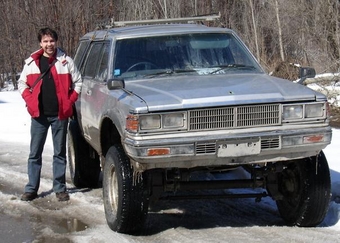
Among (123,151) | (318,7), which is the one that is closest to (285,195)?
(123,151)

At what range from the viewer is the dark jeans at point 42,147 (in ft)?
23.3

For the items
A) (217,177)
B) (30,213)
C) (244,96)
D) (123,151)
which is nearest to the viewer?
(244,96)

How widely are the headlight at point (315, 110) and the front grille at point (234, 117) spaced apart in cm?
27

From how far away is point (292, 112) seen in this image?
214 inches

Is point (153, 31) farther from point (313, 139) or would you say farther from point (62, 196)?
point (313, 139)

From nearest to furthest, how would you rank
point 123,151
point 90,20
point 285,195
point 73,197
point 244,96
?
1. point 244,96
2. point 123,151
3. point 285,195
4. point 73,197
5. point 90,20

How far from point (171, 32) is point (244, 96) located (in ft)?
5.96

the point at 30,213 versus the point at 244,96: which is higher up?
the point at 244,96

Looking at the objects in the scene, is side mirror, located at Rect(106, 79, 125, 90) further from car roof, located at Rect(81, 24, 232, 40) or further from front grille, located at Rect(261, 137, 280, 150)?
front grille, located at Rect(261, 137, 280, 150)

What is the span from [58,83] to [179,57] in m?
1.41

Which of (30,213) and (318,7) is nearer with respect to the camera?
(30,213)

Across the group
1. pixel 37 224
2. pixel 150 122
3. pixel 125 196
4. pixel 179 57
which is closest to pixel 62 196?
pixel 37 224

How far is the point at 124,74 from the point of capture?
21.3ft

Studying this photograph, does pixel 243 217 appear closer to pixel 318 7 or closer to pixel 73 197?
pixel 73 197
